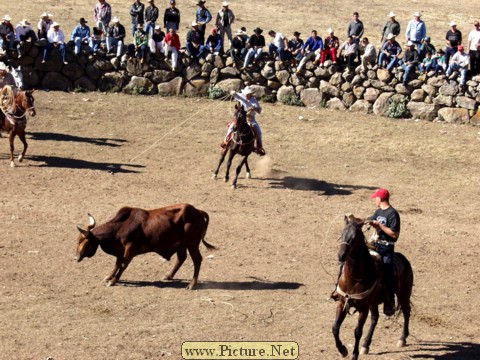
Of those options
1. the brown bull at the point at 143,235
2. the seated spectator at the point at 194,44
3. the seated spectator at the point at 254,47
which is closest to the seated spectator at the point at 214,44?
the seated spectator at the point at 194,44

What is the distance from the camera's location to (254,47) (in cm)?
2841

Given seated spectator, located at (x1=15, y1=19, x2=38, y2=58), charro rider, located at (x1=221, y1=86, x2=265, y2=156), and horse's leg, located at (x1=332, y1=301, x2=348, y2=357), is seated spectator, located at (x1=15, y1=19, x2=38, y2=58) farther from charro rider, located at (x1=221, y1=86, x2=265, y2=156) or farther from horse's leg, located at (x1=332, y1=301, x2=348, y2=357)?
horse's leg, located at (x1=332, y1=301, x2=348, y2=357)

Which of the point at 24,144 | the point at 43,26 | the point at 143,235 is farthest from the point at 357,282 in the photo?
the point at 43,26

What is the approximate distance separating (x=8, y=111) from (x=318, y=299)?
10.2 metres

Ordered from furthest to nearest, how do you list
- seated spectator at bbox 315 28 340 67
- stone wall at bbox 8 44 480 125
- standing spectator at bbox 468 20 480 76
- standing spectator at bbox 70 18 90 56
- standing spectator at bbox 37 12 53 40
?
seated spectator at bbox 315 28 340 67, standing spectator at bbox 70 18 90 56, standing spectator at bbox 37 12 53 40, stone wall at bbox 8 44 480 125, standing spectator at bbox 468 20 480 76

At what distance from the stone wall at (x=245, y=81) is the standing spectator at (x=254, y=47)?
0.29 metres

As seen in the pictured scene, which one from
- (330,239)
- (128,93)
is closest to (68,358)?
(330,239)

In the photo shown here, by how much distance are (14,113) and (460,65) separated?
1316cm

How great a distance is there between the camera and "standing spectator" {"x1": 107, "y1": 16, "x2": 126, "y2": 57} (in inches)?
1107

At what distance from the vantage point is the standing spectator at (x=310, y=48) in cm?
2814

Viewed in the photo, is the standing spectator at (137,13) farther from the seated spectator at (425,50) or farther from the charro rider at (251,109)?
the seated spectator at (425,50)

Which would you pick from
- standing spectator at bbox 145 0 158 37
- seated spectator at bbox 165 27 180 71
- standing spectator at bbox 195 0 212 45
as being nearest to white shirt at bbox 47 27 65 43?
standing spectator at bbox 145 0 158 37

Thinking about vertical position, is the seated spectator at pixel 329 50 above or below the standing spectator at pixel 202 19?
below

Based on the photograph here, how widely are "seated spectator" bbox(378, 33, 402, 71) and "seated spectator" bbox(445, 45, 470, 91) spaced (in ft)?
5.43
